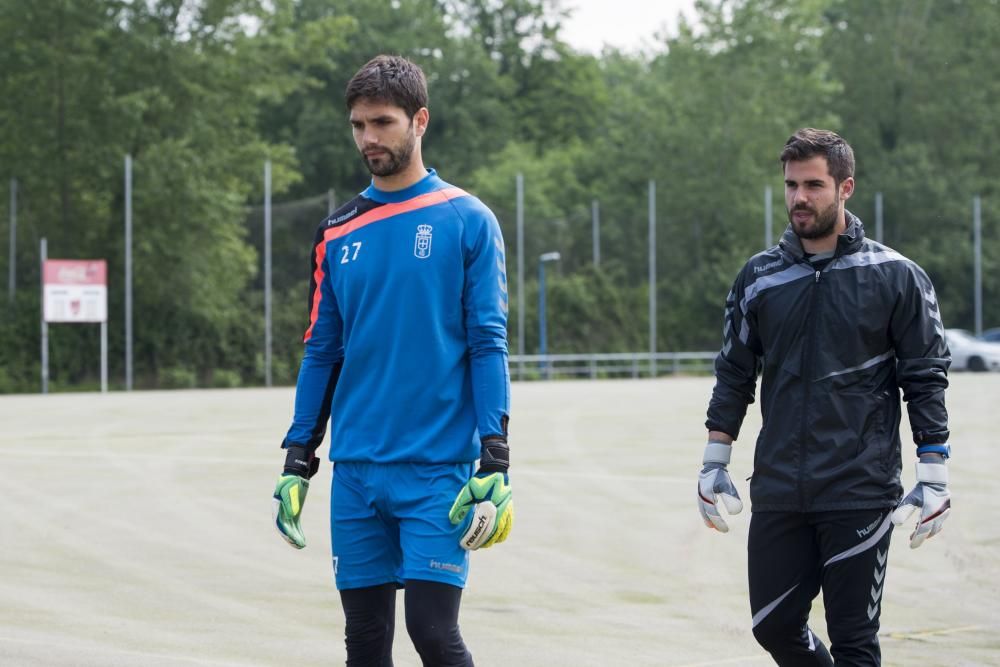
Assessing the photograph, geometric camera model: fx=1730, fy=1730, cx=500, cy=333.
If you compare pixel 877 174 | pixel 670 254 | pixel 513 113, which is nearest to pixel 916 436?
pixel 670 254

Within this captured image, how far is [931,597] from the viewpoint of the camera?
9039 millimetres

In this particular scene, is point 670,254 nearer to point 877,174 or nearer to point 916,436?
point 877,174

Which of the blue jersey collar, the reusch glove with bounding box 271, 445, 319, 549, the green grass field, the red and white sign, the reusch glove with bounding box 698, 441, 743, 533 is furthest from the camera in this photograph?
the red and white sign

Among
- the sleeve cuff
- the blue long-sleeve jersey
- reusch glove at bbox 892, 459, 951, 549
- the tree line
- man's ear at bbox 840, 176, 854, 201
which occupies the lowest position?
reusch glove at bbox 892, 459, 951, 549

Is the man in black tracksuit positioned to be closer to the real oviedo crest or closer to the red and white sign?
the real oviedo crest

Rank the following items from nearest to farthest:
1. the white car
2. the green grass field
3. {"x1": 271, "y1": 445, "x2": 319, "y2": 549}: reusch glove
→ {"x1": 271, "y1": 445, "x2": 319, "y2": 549}: reusch glove
the green grass field
the white car

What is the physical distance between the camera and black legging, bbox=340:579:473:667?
14.3ft

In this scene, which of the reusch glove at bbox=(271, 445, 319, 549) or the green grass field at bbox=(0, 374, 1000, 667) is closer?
the reusch glove at bbox=(271, 445, 319, 549)

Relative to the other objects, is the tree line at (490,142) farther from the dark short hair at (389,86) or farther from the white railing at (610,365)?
the dark short hair at (389,86)

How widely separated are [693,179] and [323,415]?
57.0 meters

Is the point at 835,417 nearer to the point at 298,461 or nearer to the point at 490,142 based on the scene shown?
the point at 298,461

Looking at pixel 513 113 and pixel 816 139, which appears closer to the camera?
pixel 816 139

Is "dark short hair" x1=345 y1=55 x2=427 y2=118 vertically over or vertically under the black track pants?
over

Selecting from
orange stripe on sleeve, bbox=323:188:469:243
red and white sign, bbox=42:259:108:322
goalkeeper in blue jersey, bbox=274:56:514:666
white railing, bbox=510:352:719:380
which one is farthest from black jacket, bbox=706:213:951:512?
white railing, bbox=510:352:719:380
